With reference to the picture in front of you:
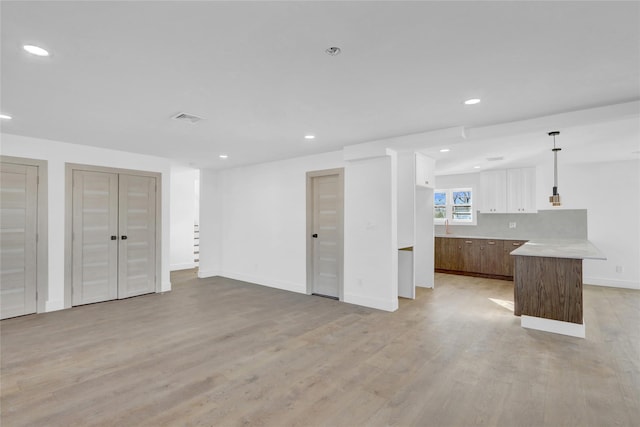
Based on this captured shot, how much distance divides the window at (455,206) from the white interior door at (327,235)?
157 inches

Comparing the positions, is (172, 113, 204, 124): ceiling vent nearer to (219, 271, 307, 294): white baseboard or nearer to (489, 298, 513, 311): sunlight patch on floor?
(219, 271, 307, 294): white baseboard

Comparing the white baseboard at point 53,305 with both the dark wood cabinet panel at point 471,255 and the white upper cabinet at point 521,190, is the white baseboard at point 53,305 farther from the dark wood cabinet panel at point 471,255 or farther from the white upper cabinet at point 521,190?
the white upper cabinet at point 521,190

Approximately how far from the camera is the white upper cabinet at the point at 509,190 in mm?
7172

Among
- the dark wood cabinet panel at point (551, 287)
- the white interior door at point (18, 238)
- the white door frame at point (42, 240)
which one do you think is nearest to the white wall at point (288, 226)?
the dark wood cabinet panel at point (551, 287)

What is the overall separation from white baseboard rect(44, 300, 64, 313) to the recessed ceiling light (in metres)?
3.98

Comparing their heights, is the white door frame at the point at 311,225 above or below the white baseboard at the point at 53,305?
above

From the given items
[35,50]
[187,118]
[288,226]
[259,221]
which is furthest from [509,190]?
[35,50]

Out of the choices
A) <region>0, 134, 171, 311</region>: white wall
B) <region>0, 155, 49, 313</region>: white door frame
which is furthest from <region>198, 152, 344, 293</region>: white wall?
<region>0, 155, 49, 313</region>: white door frame

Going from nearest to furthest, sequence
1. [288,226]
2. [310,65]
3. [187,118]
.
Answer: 1. [310,65]
2. [187,118]
3. [288,226]

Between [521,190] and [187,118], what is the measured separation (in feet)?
23.1

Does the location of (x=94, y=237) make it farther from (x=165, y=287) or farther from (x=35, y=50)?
(x=35, y=50)

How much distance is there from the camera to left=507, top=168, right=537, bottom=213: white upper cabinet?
714 centimetres

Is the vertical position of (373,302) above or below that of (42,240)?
below

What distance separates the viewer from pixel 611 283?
251 inches
